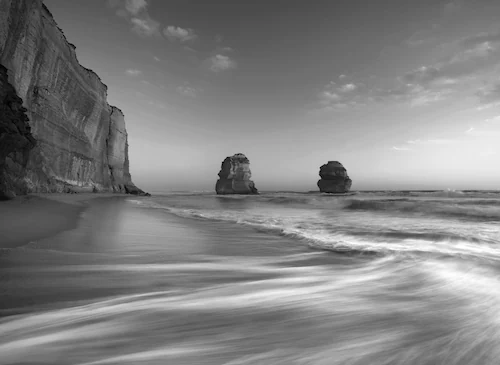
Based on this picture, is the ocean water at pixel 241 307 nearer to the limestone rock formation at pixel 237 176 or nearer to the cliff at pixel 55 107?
the cliff at pixel 55 107

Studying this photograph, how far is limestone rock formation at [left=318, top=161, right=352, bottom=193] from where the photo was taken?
2330 inches

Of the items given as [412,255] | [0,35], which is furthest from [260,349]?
[0,35]

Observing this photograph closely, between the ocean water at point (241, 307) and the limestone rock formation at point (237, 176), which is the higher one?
the limestone rock formation at point (237, 176)

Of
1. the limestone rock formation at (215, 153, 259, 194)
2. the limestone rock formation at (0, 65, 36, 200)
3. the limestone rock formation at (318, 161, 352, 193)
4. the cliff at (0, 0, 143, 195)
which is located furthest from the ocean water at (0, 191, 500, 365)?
the limestone rock formation at (318, 161, 352, 193)

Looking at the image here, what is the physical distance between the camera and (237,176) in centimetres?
5644

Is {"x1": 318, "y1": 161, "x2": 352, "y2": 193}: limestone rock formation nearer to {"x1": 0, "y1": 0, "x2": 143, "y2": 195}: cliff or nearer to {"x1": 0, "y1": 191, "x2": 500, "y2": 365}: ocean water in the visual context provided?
{"x1": 0, "y1": 0, "x2": 143, "y2": 195}: cliff

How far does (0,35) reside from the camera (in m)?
12.1

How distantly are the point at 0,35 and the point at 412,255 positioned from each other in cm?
1925

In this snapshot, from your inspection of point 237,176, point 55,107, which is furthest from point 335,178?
point 55,107

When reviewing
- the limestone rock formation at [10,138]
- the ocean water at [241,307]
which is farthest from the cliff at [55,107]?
the ocean water at [241,307]

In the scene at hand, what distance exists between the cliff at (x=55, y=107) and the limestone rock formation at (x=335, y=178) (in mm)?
46665

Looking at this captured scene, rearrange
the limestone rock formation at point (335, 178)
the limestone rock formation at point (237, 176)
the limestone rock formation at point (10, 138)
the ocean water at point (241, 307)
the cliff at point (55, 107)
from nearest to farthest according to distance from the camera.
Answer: the ocean water at point (241, 307)
the limestone rock formation at point (10, 138)
the cliff at point (55, 107)
the limestone rock formation at point (237, 176)
the limestone rock formation at point (335, 178)

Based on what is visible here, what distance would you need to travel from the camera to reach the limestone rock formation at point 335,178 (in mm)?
59188

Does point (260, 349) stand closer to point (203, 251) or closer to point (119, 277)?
point (119, 277)
